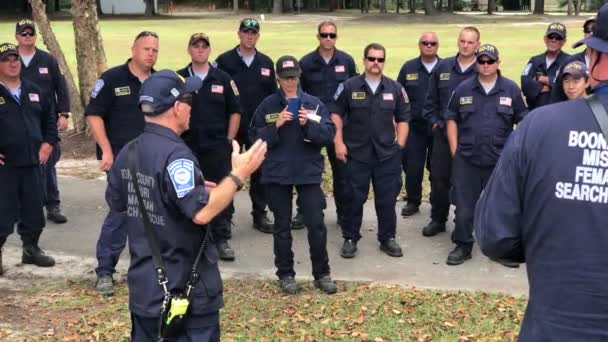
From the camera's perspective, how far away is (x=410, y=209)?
28.1 ft

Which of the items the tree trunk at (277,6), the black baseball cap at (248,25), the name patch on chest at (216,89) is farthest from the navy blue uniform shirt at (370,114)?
the tree trunk at (277,6)

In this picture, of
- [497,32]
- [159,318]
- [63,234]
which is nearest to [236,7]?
[497,32]

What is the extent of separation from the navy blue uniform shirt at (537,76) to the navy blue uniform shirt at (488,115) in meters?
1.28

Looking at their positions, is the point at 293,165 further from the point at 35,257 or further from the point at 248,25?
the point at 35,257

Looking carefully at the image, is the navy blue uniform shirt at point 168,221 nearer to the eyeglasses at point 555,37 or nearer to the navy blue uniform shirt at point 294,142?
the navy blue uniform shirt at point 294,142

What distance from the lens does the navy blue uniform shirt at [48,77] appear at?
826 cm

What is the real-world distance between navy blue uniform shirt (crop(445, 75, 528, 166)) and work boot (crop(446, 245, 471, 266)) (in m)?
0.88

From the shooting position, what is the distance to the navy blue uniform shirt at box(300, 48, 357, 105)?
26.1 ft

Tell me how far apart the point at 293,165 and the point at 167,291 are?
9.05 feet

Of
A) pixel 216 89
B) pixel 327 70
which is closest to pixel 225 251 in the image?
pixel 216 89

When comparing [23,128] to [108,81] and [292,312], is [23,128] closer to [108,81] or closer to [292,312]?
[108,81]

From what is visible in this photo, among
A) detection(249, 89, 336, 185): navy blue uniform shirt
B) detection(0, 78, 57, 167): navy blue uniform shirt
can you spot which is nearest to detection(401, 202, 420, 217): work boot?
detection(249, 89, 336, 185): navy blue uniform shirt

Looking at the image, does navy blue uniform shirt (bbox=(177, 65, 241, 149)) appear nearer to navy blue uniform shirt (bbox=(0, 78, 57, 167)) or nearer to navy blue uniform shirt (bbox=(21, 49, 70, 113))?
navy blue uniform shirt (bbox=(0, 78, 57, 167))

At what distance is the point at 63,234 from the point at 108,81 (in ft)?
7.69
